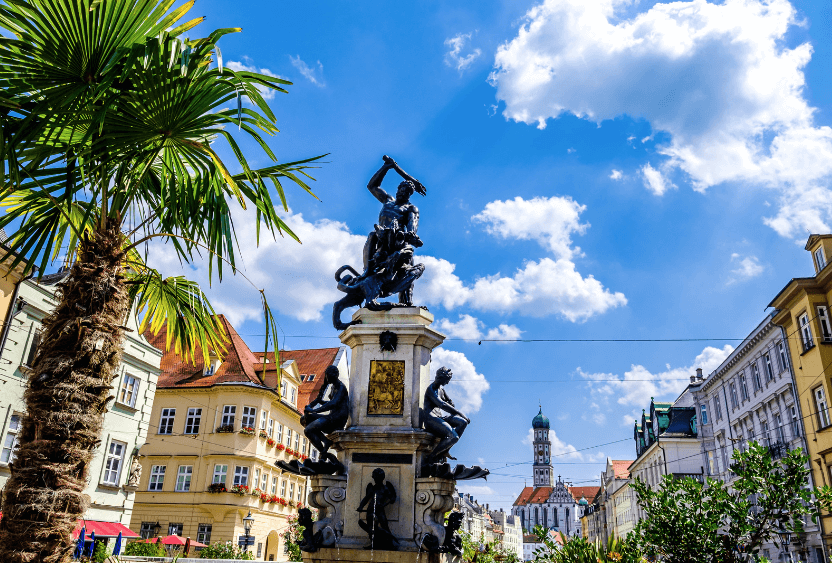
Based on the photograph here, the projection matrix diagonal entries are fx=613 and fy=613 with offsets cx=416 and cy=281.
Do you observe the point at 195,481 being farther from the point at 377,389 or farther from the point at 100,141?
the point at 100,141

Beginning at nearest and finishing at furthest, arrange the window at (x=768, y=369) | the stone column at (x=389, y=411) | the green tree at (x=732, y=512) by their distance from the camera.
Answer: the green tree at (x=732, y=512) < the stone column at (x=389, y=411) < the window at (x=768, y=369)

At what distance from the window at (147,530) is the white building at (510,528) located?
5920 inches

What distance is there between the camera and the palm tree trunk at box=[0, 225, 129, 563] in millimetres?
4926

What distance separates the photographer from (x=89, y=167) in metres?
5.93

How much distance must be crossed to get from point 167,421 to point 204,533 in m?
6.37

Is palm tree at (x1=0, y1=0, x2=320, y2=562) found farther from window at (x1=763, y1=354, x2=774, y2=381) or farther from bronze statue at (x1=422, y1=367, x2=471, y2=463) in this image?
window at (x1=763, y1=354, x2=774, y2=381)

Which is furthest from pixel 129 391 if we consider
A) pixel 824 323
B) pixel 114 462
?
pixel 824 323

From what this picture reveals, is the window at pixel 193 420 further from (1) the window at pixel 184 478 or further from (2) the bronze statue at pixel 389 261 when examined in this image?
(2) the bronze statue at pixel 389 261

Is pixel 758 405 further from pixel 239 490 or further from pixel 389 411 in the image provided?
pixel 389 411

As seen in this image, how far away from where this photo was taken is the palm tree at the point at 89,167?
16.5 ft

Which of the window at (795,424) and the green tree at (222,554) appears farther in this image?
the window at (795,424)

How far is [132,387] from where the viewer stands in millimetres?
25938

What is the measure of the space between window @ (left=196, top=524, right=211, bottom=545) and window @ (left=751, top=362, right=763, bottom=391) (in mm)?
28460

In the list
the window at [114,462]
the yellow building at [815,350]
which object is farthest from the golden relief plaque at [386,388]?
the yellow building at [815,350]
